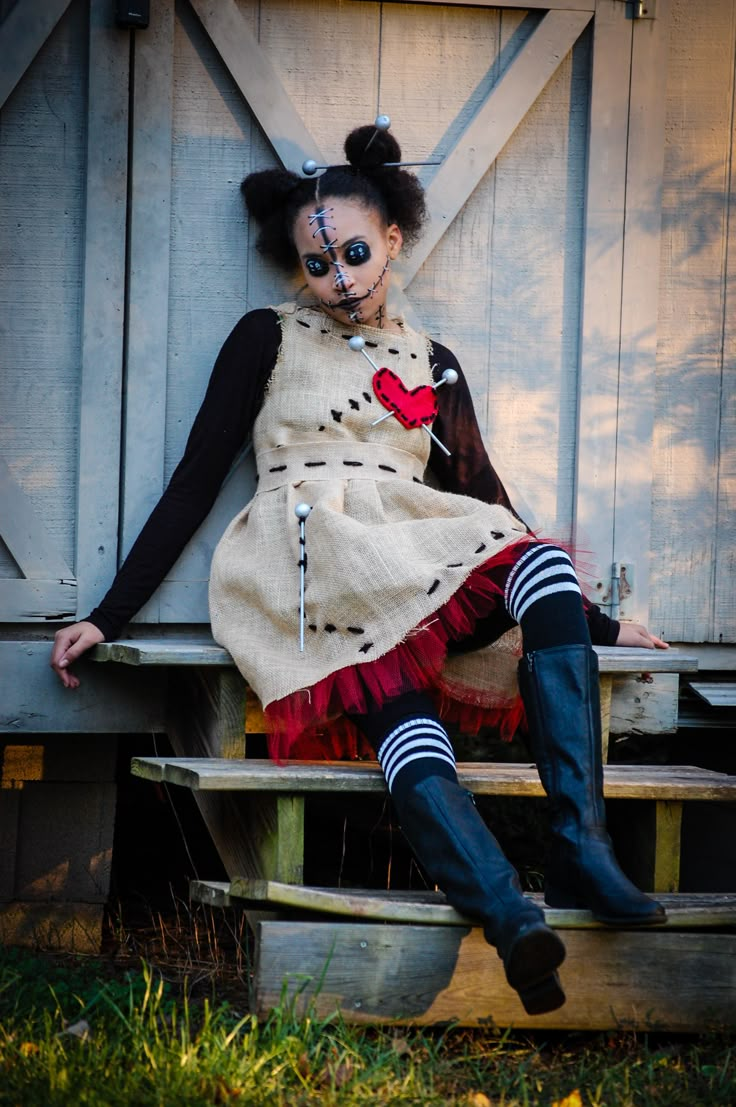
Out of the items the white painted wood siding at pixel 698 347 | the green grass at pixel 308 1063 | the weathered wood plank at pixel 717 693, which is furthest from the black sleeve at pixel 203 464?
the weathered wood plank at pixel 717 693

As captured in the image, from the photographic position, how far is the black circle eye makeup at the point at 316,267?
2.77 meters

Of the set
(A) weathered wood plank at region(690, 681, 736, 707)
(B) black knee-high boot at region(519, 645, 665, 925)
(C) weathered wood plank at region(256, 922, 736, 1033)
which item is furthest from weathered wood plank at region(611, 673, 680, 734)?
(C) weathered wood plank at region(256, 922, 736, 1033)

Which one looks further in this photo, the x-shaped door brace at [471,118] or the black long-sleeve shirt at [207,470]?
the x-shaped door brace at [471,118]

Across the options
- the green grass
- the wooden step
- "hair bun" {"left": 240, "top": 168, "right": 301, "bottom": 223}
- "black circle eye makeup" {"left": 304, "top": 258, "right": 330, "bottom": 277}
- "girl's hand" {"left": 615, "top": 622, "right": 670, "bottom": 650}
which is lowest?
the green grass

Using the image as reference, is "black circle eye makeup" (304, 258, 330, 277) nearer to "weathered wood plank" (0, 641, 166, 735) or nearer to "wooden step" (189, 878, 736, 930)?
"weathered wood plank" (0, 641, 166, 735)

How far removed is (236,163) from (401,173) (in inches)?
16.9

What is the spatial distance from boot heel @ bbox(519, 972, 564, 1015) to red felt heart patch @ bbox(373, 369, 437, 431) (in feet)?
4.47

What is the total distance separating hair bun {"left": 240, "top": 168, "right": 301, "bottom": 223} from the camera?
2.83 meters

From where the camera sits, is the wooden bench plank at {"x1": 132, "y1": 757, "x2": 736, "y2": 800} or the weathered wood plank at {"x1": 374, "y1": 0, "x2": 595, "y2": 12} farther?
the weathered wood plank at {"x1": 374, "y1": 0, "x2": 595, "y2": 12}

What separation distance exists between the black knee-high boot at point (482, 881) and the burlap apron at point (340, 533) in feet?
1.10

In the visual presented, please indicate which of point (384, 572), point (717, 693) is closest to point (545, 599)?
point (384, 572)

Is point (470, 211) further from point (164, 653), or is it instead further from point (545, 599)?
point (164, 653)

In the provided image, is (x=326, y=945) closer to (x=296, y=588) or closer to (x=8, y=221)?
(x=296, y=588)

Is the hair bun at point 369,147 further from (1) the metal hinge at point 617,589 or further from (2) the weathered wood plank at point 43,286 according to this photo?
(1) the metal hinge at point 617,589
